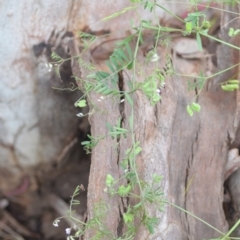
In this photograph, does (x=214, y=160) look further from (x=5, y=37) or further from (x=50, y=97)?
(x=5, y=37)

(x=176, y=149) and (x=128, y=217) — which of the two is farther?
(x=176, y=149)

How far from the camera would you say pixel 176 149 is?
1.03m

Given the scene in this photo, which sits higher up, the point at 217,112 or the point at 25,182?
the point at 217,112

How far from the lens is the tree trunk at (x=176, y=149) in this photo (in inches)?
37.6

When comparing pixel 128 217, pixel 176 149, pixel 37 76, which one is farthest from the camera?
pixel 37 76

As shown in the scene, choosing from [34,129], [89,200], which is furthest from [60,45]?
[89,200]

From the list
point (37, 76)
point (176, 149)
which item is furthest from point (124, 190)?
point (37, 76)

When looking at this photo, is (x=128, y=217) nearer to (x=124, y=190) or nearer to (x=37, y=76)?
(x=124, y=190)

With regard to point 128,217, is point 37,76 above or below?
above

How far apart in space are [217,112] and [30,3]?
478mm

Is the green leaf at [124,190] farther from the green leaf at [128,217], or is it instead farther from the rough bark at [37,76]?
the rough bark at [37,76]

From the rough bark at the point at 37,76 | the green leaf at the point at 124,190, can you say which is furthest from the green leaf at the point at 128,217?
the rough bark at the point at 37,76

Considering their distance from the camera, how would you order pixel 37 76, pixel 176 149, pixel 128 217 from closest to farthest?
pixel 128 217, pixel 176 149, pixel 37 76

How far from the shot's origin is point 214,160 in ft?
3.47
